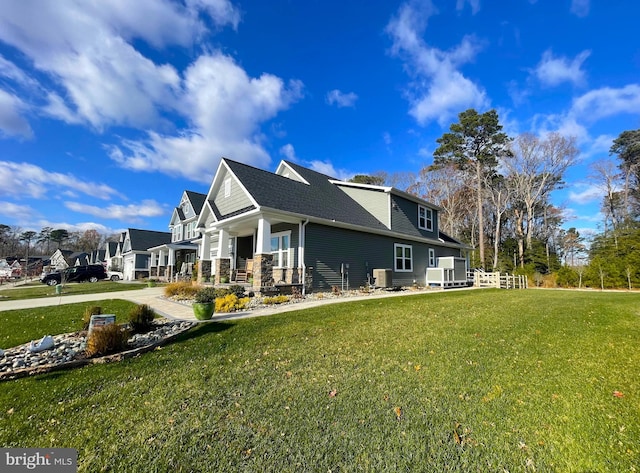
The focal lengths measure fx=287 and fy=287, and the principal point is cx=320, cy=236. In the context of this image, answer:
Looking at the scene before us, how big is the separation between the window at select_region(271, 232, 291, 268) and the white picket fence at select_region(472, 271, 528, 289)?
44.2 ft

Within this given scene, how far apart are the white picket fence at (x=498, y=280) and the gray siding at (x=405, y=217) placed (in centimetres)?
425

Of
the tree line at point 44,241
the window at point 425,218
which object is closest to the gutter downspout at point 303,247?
the window at point 425,218

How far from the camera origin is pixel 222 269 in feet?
45.8

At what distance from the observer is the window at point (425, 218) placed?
1895 centimetres

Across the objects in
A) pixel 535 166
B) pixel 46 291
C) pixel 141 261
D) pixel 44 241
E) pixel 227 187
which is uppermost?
pixel 535 166

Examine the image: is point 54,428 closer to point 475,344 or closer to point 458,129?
point 475,344

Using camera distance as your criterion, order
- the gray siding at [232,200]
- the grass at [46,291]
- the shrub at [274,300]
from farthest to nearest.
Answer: the grass at [46,291]
the gray siding at [232,200]
the shrub at [274,300]

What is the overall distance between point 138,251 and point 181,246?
14.0 m

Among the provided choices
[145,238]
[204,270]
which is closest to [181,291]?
[204,270]

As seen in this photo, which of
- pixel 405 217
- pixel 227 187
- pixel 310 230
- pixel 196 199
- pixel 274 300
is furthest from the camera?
pixel 196 199

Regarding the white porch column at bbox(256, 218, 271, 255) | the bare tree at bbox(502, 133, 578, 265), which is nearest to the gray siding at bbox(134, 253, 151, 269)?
the white porch column at bbox(256, 218, 271, 255)

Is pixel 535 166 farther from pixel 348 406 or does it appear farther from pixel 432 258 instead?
pixel 348 406

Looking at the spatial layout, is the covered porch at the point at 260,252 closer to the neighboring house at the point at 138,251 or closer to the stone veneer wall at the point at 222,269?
the stone veneer wall at the point at 222,269

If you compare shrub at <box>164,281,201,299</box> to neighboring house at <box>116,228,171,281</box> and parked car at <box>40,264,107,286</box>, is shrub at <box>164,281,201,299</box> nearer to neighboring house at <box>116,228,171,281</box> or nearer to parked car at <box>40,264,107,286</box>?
parked car at <box>40,264,107,286</box>
